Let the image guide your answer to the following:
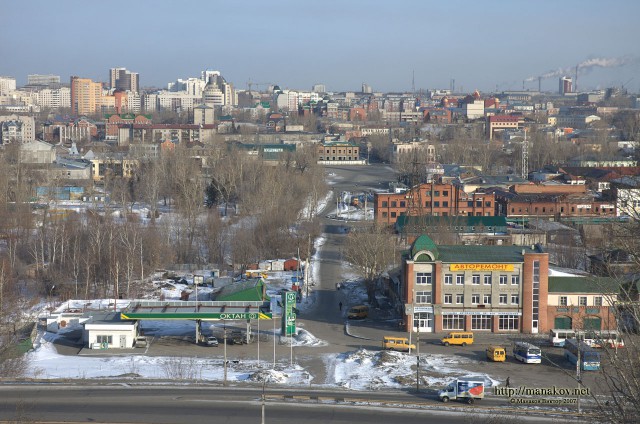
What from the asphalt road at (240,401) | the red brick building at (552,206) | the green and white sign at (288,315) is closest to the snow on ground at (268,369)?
the asphalt road at (240,401)

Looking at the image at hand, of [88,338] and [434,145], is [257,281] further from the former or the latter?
[434,145]

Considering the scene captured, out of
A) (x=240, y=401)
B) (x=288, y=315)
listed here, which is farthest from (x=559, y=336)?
(x=240, y=401)

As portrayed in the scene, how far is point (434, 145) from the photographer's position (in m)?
41.8

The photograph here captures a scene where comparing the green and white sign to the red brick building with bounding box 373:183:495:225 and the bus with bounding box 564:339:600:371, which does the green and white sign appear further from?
the red brick building with bounding box 373:183:495:225

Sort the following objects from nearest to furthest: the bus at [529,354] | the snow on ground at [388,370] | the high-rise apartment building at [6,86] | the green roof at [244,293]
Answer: the snow on ground at [388,370], the bus at [529,354], the green roof at [244,293], the high-rise apartment building at [6,86]

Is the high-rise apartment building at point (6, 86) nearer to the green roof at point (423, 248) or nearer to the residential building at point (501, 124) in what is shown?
the residential building at point (501, 124)

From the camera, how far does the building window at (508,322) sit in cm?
1259

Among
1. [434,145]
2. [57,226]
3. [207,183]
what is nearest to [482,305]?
[57,226]

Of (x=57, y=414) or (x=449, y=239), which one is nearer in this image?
(x=57, y=414)

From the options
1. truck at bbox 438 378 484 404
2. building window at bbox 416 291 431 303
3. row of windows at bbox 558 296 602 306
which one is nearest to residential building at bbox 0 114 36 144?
building window at bbox 416 291 431 303

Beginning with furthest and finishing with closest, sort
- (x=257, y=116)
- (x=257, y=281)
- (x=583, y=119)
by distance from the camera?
(x=257, y=116), (x=583, y=119), (x=257, y=281)

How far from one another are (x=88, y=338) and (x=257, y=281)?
2.74 meters

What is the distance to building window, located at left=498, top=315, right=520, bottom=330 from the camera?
12586 millimetres

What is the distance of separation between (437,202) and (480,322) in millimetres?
10025
